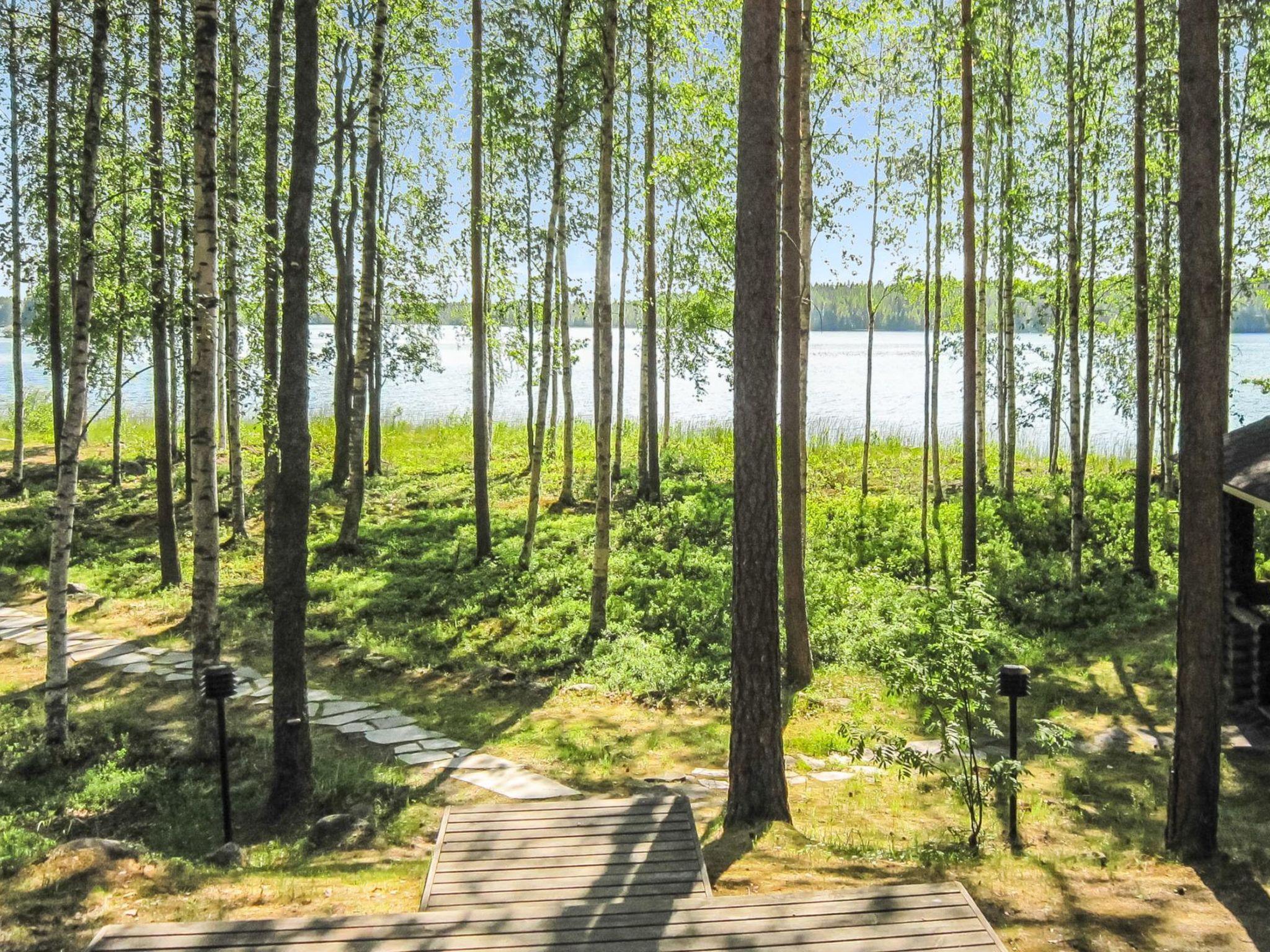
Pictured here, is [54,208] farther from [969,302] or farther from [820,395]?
[820,395]

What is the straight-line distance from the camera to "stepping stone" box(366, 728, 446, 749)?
8.10 metres

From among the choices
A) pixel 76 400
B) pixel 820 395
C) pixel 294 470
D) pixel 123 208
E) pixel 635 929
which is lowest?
pixel 635 929

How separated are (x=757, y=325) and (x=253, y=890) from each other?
13.8 ft

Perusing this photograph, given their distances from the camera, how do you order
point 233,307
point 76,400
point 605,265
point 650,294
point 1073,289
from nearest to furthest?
1. point 76,400
2. point 605,265
3. point 1073,289
4. point 233,307
5. point 650,294

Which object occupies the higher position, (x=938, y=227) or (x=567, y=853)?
(x=938, y=227)

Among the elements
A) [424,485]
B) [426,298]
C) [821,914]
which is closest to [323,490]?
[424,485]

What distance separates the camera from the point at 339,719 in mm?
8602

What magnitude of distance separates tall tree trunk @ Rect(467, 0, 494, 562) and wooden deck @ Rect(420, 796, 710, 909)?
27.9ft

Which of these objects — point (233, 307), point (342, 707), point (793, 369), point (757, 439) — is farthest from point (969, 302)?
point (233, 307)

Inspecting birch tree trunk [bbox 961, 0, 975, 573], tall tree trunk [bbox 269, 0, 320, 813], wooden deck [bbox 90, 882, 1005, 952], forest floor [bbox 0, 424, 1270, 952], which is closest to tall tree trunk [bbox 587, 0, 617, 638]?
forest floor [bbox 0, 424, 1270, 952]

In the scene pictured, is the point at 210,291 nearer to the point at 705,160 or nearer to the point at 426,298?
the point at 705,160

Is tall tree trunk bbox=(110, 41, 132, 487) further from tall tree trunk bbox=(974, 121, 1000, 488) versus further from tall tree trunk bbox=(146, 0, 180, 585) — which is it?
tall tree trunk bbox=(974, 121, 1000, 488)

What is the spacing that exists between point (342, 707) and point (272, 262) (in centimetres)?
415

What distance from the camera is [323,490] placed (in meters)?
18.8
